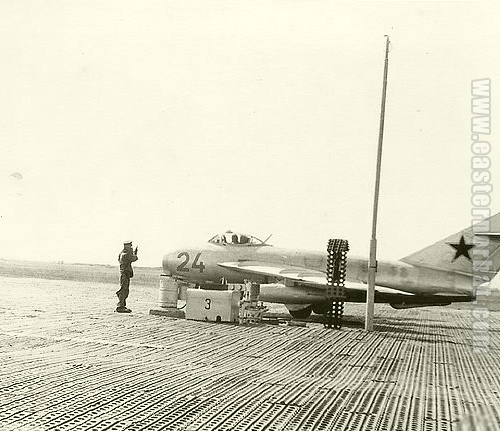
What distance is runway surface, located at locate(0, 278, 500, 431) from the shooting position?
663 cm

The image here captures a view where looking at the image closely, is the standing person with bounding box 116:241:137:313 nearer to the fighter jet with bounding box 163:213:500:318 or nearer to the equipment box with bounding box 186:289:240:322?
the equipment box with bounding box 186:289:240:322

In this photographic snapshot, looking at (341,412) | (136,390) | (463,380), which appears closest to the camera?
(341,412)

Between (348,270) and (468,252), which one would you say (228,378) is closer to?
(348,270)

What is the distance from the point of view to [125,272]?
66.3ft

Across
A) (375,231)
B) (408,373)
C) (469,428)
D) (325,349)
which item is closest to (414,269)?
(375,231)

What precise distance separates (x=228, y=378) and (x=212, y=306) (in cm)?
941

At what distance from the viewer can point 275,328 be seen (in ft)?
58.6

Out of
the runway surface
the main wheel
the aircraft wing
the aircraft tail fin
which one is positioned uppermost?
the aircraft tail fin

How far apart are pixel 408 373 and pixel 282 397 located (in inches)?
150

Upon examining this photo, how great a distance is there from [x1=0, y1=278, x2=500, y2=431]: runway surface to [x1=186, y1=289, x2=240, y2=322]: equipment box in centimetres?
105

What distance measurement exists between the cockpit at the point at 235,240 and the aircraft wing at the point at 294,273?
38.1 inches

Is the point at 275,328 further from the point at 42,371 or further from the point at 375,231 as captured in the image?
the point at 42,371

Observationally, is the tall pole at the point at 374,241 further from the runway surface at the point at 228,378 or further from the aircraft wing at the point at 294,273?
the aircraft wing at the point at 294,273

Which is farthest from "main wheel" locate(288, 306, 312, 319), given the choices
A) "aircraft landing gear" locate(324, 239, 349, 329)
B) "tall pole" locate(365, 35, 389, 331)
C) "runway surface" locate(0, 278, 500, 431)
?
"runway surface" locate(0, 278, 500, 431)
